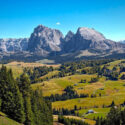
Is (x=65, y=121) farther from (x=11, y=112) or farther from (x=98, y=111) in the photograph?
(x=98, y=111)

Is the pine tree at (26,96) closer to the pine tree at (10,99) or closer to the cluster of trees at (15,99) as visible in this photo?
the cluster of trees at (15,99)

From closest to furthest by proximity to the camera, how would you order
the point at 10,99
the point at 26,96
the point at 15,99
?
the point at 10,99 → the point at 15,99 → the point at 26,96

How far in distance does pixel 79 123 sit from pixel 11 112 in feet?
224

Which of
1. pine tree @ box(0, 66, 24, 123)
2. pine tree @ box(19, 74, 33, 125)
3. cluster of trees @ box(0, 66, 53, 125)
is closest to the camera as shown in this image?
pine tree @ box(0, 66, 24, 123)

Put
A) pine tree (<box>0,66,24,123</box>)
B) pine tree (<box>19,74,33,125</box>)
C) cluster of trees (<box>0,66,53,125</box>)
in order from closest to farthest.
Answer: pine tree (<box>0,66,24,123</box>) → cluster of trees (<box>0,66,53,125</box>) → pine tree (<box>19,74,33,125</box>)

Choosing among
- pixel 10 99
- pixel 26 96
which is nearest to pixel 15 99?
pixel 10 99

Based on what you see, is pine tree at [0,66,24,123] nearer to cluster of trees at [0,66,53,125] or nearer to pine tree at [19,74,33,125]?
cluster of trees at [0,66,53,125]

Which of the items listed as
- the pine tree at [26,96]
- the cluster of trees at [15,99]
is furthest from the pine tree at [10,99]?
the pine tree at [26,96]

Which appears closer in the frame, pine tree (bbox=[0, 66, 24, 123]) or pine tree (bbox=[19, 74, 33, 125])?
pine tree (bbox=[0, 66, 24, 123])

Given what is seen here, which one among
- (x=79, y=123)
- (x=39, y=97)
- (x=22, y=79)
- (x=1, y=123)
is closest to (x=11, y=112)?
(x=1, y=123)

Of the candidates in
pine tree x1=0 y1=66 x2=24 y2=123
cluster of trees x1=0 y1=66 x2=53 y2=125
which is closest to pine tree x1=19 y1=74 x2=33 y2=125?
cluster of trees x1=0 y1=66 x2=53 y2=125

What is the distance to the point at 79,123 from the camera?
11256 cm

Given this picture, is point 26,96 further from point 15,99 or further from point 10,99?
point 10,99

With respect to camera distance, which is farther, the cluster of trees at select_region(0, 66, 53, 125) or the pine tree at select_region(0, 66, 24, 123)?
the cluster of trees at select_region(0, 66, 53, 125)
